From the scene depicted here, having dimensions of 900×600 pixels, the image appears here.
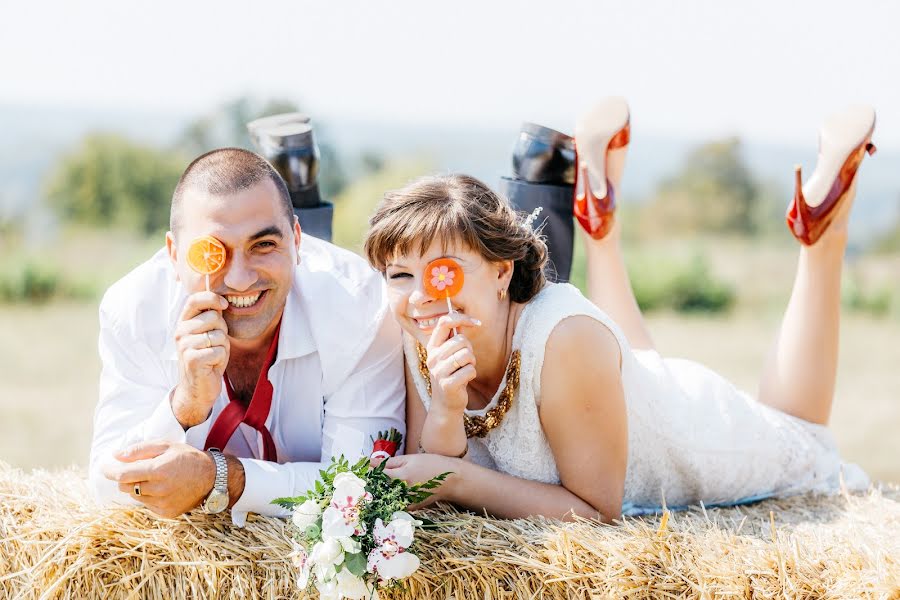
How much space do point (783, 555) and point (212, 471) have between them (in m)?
1.95

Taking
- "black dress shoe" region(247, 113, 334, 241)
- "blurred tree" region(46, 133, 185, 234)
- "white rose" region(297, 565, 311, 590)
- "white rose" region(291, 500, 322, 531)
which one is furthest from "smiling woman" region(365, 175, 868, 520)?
"blurred tree" region(46, 133, 185, 234)

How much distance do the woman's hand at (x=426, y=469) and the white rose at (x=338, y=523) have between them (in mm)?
292

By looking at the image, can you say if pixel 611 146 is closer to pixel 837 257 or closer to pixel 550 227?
pixel 550 227

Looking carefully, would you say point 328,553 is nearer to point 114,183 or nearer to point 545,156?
point 545,156

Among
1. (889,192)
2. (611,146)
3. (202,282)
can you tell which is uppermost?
(611,146)

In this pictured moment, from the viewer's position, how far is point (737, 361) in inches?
503

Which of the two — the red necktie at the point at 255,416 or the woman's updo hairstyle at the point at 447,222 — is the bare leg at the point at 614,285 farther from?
the red necktie at the point at 255,416

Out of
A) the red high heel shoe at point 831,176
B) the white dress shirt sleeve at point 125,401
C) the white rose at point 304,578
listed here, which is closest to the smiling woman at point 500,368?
the white rose at point 304,578

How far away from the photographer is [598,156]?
4.74 m

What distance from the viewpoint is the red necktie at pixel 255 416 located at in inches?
141

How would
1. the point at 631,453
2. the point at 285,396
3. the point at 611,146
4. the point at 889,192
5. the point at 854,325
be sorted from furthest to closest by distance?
the point at 889,192
the point at 854,325
the point at 611,146
the point at 631,453
the point at 285,396

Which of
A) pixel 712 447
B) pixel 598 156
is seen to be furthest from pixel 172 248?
pixel 712 447

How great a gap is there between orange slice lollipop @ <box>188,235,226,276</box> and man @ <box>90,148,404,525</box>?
0.15 feet

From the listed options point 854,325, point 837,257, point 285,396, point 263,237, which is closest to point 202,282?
point 263,237
